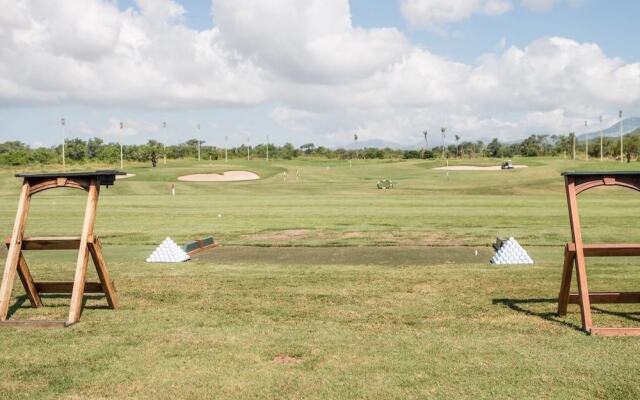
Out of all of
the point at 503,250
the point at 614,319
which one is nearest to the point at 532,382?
the point at 614,319

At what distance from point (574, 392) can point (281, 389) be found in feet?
11.1

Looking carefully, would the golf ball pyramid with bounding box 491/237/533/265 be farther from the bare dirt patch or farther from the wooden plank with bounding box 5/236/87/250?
the wooden plank with bounding box 5/236/87/250

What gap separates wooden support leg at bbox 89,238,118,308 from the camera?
10.5m

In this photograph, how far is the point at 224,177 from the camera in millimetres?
82125

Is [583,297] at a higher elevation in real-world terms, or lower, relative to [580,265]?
lower

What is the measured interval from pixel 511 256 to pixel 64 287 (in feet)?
36.7

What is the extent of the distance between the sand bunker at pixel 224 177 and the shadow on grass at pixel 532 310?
68.1 metres

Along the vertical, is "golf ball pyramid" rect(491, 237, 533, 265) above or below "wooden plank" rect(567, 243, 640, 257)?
below

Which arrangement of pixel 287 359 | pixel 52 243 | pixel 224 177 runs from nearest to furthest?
pixel 287 359 → pixel 52 243 → pixel 224 177

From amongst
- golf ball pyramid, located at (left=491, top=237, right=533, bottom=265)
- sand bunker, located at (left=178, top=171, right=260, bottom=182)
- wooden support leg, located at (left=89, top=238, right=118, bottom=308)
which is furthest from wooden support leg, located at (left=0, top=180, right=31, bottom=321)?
sand bunker, located at (left=178, top=171, right=260, bottom=182)

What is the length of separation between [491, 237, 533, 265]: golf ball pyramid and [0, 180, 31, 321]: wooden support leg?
38.2 feet

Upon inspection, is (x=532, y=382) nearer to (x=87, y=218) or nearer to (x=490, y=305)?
(x=490, y=305)

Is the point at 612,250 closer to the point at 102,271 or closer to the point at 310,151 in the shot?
the point at 102,271

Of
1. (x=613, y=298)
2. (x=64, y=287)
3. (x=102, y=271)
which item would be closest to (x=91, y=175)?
(x=102, y=271)
